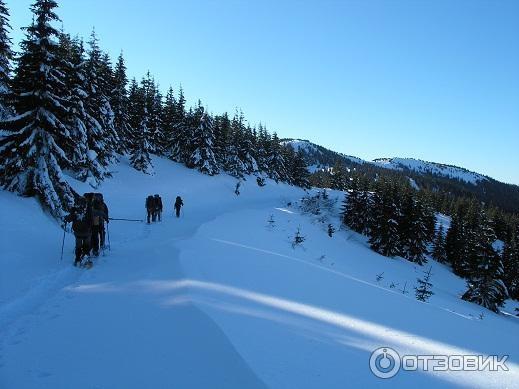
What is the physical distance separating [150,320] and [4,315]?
2.75 m

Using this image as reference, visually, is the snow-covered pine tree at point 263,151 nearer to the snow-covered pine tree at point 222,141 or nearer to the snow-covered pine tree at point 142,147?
the snow-covered pine tree at point 222,141

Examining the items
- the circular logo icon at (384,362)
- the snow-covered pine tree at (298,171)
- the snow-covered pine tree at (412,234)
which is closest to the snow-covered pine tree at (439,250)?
the snow-covered pine tree at (412,234)

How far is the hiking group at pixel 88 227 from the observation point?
1034 centimetres

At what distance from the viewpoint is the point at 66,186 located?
16438 mm

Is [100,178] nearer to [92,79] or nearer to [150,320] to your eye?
[92,79]

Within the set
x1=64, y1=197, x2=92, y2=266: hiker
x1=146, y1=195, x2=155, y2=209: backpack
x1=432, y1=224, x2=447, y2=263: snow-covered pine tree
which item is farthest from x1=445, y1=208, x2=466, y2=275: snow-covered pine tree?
x1=64, y1=197, x2=92, y2=266: hiker

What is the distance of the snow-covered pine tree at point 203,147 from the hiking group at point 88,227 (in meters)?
36.9

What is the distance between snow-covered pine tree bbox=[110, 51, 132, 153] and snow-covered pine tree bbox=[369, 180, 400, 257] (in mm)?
31422

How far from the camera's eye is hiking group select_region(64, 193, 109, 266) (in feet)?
33.9

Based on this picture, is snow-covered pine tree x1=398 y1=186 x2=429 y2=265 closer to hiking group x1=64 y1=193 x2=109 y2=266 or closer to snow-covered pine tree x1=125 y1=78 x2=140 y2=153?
snow-covered pine tree x1=125 y1=78 x2=140 y2=153

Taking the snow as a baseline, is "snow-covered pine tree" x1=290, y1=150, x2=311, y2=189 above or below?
above

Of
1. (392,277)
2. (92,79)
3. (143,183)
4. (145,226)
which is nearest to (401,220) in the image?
(392,277)

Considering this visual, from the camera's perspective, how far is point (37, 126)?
51.3 feet

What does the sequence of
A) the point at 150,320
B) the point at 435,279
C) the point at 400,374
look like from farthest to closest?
the point at 435,279 → the point at 150,320 → the point at 400,374
